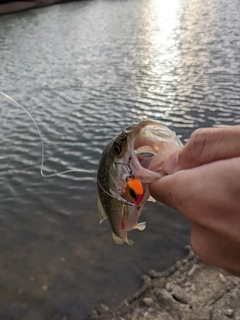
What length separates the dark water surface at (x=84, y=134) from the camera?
189 inches

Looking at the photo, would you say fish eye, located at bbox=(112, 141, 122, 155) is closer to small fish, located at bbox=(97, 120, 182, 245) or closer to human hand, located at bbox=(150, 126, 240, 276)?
small fish, located at bbox=(97, 120, 182, 245)

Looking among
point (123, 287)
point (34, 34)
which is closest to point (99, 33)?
point (34, 34)

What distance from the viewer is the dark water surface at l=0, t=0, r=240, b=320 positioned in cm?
481

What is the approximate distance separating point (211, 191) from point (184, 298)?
262 centimetres

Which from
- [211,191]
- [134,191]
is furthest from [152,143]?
[211,191]

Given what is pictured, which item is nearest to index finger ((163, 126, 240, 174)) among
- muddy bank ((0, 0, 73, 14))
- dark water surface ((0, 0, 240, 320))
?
dark water surface ((0, 0, 240, 320))

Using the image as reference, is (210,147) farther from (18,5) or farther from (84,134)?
(18,5)

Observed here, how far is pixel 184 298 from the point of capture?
3.68 metres

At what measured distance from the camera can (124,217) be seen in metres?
2.30

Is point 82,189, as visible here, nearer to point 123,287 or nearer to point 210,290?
point 123,287

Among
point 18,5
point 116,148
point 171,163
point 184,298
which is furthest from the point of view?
point 18,5

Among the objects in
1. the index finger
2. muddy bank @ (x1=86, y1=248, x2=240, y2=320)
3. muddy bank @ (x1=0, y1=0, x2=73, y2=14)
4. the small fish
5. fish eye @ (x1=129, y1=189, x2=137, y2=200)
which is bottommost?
muddy bank @ (x1=86, y1=248, x2=240, y2=320)

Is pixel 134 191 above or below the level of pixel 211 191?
below

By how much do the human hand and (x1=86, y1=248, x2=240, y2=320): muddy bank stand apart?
6.61 feet
